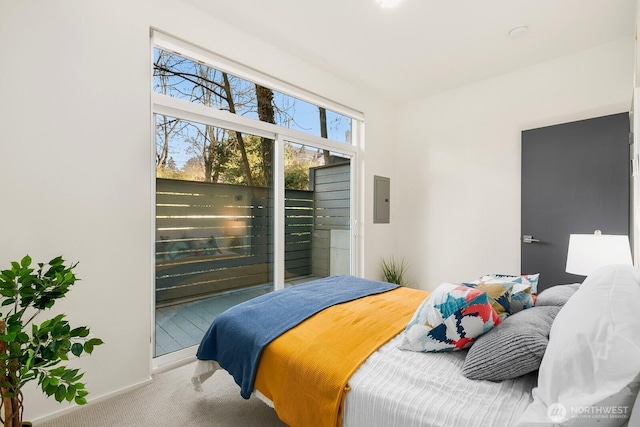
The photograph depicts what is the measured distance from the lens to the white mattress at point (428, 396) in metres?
0.98

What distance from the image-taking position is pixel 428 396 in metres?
1.09

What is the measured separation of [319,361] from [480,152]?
3136 mm

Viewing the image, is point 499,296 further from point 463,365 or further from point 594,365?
point 594,365

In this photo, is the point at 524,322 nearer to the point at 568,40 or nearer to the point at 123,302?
the point at 123,302

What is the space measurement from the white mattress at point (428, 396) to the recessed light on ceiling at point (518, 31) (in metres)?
2.66

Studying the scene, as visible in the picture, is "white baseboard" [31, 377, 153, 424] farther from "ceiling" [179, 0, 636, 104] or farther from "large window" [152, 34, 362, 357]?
"ceiling" [179, 0, 636, 104]

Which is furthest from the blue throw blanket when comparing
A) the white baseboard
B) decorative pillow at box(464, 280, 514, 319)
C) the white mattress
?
decorative pillow at box(464, 280, 514, 319)

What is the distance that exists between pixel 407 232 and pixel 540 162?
165 cm

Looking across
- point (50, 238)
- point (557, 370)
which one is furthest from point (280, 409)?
point (50, 238)

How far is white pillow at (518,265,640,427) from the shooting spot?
0.74m

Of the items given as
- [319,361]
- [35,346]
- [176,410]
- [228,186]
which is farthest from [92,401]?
[228,186]

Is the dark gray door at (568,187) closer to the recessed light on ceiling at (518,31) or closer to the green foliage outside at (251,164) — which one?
the recessed light on ceiling at (518,31)

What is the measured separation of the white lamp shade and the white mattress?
4.04 ft

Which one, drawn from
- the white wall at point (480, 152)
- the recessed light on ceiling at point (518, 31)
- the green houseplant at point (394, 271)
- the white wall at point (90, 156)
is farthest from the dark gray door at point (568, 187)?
the white wall at point (90, 156)
